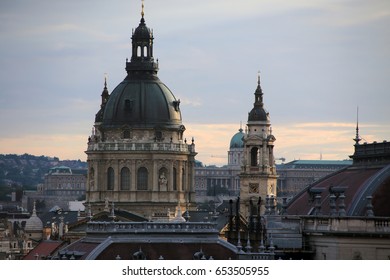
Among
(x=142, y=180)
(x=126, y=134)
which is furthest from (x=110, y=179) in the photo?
(x=126, y=134)

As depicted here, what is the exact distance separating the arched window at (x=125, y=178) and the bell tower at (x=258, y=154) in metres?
9.91

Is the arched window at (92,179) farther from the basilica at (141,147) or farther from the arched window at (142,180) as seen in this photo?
the arched window at (142,180)

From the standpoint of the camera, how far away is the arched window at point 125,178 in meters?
162

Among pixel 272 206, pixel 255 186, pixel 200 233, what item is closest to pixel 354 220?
pixel 200 233

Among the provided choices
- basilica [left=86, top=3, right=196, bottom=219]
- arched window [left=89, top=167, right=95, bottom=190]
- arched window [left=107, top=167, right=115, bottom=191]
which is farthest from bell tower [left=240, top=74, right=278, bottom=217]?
arched window [left=89, top=167, right=95, bottom=190]

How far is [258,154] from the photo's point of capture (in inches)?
6230

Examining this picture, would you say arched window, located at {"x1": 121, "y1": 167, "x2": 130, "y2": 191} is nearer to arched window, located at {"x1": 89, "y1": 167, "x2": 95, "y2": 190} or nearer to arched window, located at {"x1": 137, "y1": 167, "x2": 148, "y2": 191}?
arched window, located at {"x1": 137, "y1": 167, "x2": 148, "y2": 191}

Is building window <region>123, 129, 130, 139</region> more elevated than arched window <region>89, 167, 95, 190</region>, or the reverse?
building window <region>123, 129, 130, 139</region>

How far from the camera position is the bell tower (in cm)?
15612

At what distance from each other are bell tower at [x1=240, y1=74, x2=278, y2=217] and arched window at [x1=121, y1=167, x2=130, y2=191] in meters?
9.91

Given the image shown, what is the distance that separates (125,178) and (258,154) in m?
11.5

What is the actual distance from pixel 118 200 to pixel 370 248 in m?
95.7

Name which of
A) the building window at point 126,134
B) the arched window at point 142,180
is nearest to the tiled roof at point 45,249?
the arched window at point 142,180
